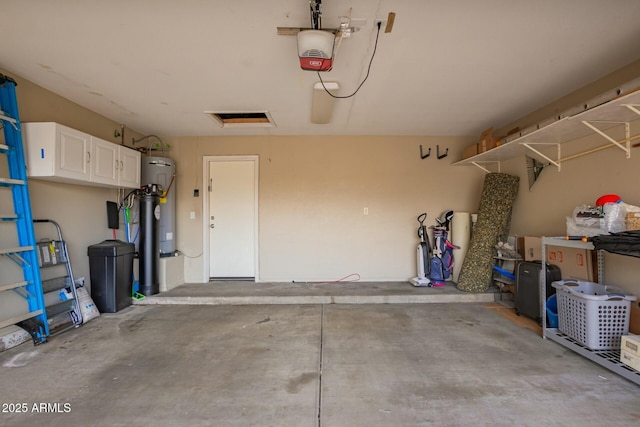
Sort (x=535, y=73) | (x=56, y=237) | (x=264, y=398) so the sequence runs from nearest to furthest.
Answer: (x=264, y=398), (x=535, y=73), (x=56, y=237)

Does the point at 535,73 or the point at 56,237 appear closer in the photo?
the point at 535,73

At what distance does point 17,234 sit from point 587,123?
5470 mm

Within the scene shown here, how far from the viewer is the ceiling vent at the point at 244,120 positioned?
12.9ft

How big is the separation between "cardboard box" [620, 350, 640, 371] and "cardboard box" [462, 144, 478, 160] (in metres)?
2.84

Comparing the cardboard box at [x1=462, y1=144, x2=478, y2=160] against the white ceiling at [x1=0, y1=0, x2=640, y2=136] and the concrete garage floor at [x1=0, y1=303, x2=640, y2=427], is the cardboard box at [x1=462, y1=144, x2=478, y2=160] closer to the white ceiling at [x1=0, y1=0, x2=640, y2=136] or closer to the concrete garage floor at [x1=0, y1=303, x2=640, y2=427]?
the white ceiling at [x1=0, y1=0, x2=640, y2=136]

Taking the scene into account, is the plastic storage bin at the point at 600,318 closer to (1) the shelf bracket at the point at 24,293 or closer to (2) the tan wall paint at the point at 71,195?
(1) the shelf bracket at the point at 24,293

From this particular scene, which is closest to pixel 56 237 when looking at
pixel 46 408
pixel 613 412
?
pixel 46 408

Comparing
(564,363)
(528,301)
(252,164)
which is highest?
(252,164)

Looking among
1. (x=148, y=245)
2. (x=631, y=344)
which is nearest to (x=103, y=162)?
(x=148, y=245)

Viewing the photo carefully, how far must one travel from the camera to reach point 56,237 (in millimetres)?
3045

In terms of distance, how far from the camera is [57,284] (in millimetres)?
2930

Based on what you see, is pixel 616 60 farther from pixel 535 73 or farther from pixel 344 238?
pixel 344 238

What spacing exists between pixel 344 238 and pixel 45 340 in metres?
3.76

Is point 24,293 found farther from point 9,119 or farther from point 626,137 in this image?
point 626,137
